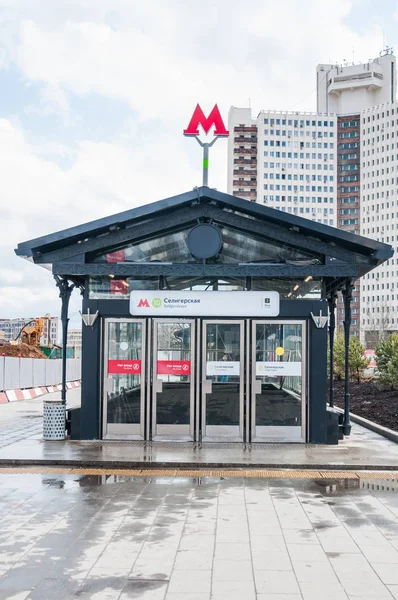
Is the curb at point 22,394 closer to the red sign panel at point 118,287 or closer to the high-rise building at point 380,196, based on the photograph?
the red sign panel at point 118,287

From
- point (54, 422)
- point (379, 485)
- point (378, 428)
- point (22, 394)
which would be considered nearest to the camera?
point (379, 485)

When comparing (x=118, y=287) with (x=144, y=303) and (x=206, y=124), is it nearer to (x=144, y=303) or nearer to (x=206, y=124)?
(x=144, y=303)

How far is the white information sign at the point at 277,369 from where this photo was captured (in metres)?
14.0

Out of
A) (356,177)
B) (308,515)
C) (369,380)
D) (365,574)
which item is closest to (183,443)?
(308,515)

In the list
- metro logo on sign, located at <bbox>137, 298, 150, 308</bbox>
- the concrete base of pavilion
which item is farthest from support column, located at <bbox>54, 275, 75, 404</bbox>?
metro logo on sign, located at <bbox>137, 298, 150, 308</bbox>

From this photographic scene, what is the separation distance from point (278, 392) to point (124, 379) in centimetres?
316

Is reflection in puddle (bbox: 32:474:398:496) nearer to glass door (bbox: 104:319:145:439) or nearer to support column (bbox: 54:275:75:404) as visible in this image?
glass door (bbox: 104:319:145:439)

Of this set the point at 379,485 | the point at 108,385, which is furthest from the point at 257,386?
the point at 379,485

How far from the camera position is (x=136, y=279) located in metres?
14.5

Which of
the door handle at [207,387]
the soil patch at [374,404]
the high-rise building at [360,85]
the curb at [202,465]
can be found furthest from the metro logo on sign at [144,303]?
the high-rise building at [360,85]

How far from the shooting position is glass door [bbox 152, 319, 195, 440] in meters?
14.0

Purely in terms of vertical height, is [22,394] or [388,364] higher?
[388,364]

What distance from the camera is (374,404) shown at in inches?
924

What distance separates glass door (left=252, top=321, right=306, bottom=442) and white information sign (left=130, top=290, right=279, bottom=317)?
22.1 inches
